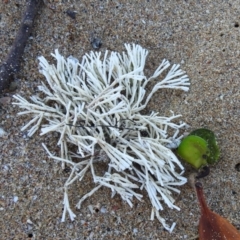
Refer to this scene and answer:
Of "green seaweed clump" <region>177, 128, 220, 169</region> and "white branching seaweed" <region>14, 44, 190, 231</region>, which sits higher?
"green seaweed clump" <region>177, 128, 220, 169</region>

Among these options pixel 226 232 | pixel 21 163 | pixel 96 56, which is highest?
pixel 96 56

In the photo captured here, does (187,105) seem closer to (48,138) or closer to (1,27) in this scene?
(48,138)

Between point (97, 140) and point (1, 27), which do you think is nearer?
point (97, 140)

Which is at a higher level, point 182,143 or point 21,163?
point 182,143

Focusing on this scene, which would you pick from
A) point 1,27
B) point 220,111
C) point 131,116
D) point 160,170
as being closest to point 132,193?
point 160,170

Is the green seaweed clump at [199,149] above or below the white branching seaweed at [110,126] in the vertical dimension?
above

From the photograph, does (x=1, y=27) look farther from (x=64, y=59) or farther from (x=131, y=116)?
(x=131, y=116)
